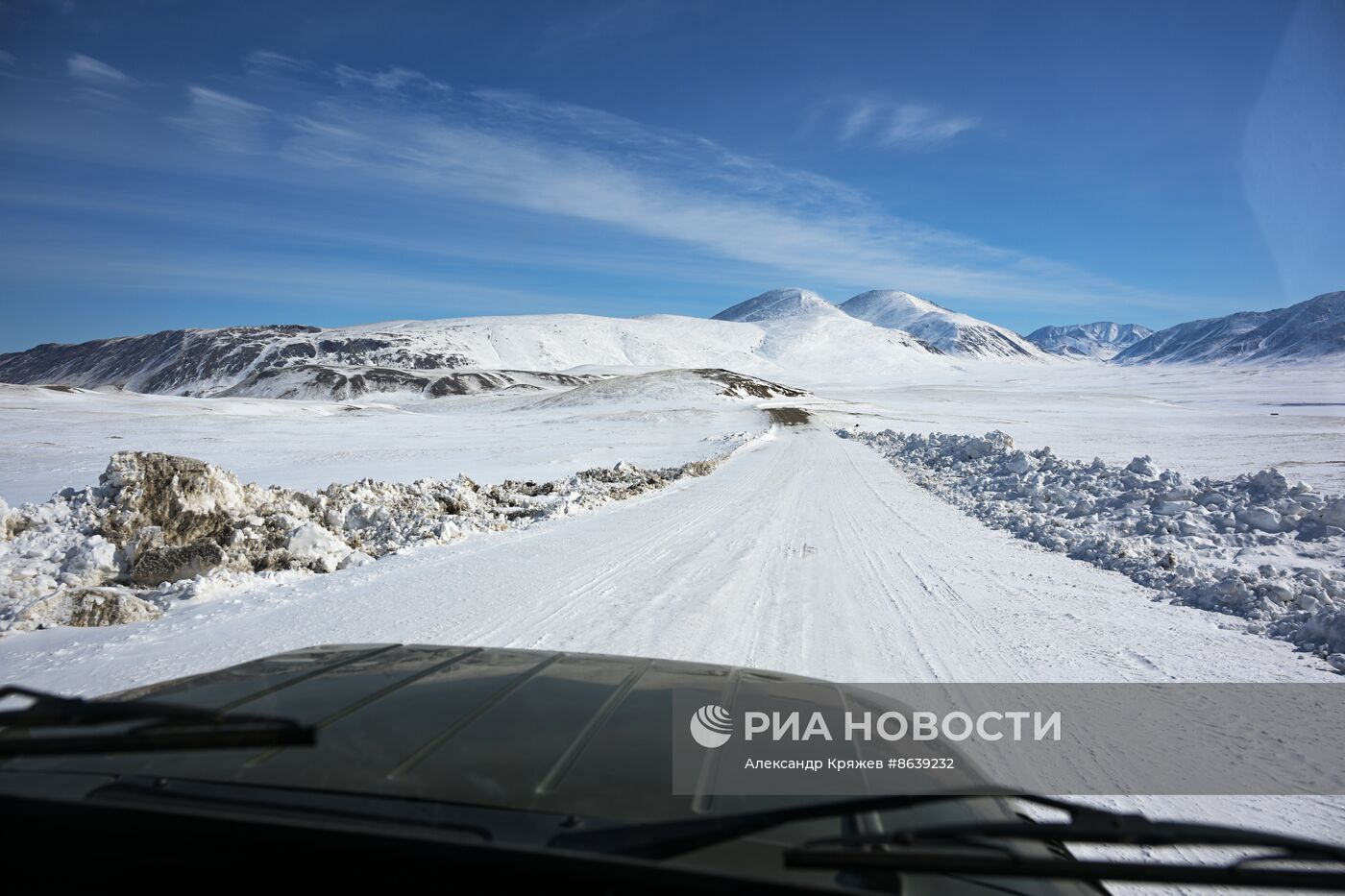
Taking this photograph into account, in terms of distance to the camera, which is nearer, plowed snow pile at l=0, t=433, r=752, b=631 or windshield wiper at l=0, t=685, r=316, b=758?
windshield wiper at l=0, t=685, r=316, b=758

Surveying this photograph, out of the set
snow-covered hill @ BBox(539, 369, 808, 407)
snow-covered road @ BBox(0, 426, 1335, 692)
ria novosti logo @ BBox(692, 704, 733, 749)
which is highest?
snow-covered hill @ BBox(539, 369, 808, 407)

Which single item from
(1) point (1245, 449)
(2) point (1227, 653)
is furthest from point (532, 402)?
(2) point (1227, 653)

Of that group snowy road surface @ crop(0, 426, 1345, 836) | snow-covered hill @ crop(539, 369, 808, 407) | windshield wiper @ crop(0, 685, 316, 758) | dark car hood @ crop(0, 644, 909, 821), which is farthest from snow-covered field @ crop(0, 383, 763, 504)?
windshield wiper @ crop(0, 685, 316, 758)

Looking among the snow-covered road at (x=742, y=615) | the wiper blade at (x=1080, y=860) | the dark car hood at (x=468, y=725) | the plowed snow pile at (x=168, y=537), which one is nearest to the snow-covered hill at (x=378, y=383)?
the plowed snow pile at (x=168, y=537)

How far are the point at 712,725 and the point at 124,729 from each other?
69.0 inches

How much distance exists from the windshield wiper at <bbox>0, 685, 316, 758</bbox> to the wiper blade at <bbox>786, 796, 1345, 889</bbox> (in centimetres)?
143

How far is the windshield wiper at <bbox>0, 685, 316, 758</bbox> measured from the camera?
1.72 m

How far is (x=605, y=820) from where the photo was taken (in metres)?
1.64

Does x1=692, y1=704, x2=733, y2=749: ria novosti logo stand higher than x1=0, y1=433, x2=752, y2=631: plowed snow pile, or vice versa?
x1=692, y1=704, x2=733, y2=749: ria novosti logo

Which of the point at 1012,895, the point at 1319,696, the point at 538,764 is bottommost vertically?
the point at 1319,696

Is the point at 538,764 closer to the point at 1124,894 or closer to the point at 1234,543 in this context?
the point at 1124,894

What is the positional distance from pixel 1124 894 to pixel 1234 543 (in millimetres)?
8376

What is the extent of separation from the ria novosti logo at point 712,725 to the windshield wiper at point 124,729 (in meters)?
1.19

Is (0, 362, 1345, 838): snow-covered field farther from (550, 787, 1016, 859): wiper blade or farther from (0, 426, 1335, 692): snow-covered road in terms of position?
(550, 787, 1016, 859): wiper blade
